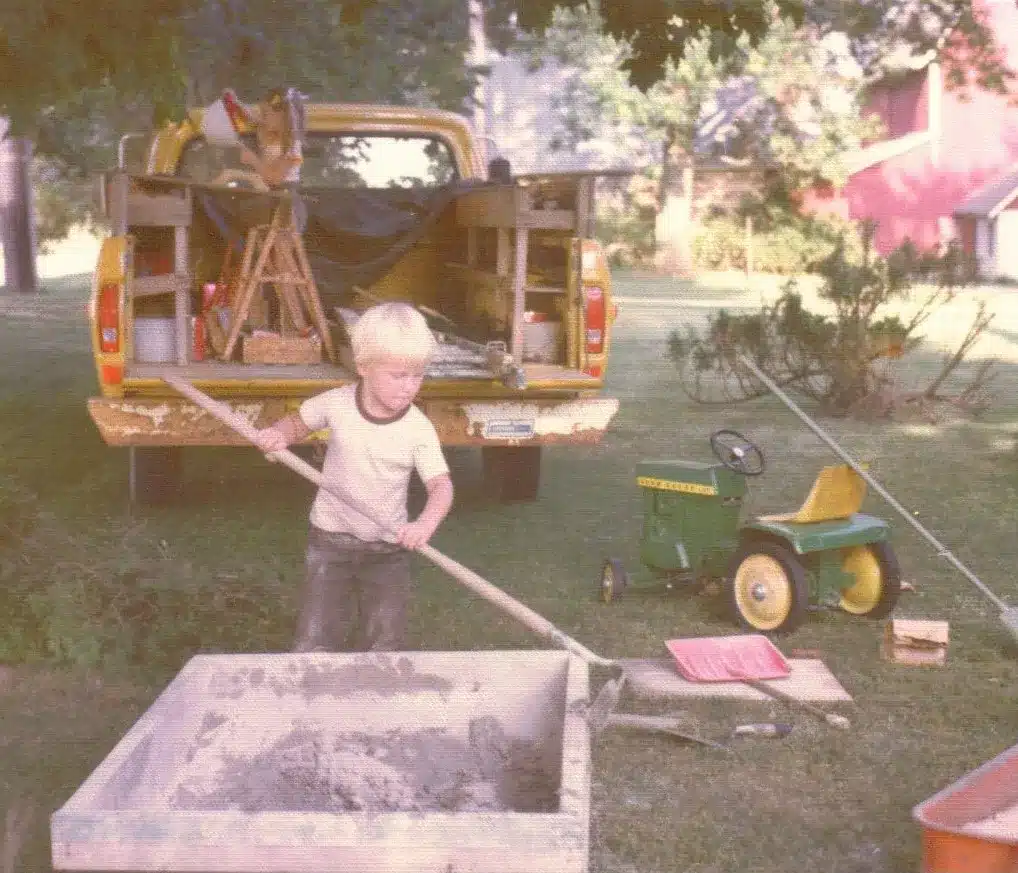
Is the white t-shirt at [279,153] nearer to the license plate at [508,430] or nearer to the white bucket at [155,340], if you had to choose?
the white bucket at [155,340]

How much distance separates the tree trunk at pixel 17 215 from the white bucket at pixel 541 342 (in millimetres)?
21992

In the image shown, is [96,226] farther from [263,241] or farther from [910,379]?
[263,241]

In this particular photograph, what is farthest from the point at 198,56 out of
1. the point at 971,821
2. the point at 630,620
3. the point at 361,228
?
the point at 971,821

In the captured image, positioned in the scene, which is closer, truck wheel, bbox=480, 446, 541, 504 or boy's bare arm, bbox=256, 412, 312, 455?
boy's bare arm, bbox=256, 412, 312, 455

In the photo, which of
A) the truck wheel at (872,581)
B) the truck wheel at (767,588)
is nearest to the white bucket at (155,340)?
the truck wheel at (767,588)

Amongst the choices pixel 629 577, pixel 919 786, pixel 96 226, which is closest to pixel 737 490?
pixel 629 577

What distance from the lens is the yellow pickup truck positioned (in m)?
7.43

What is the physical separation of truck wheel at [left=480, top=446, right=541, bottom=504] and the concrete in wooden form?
4.97 m

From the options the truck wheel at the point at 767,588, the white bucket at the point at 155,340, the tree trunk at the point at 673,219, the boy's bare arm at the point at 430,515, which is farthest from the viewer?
the tree trunk at the point at 673,219

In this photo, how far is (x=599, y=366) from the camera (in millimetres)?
7895

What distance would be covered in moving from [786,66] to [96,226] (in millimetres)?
21392

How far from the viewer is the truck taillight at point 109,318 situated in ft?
24.1

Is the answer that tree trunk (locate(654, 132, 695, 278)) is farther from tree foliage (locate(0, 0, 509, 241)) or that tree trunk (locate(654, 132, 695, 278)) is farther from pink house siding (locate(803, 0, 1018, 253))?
tree foliage (locate(0, 0, 509, 241))

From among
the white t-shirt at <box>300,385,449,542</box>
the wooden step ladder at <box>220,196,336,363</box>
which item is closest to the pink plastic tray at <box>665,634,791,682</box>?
the white t-shirt at <box>300,385,449,542</box>
